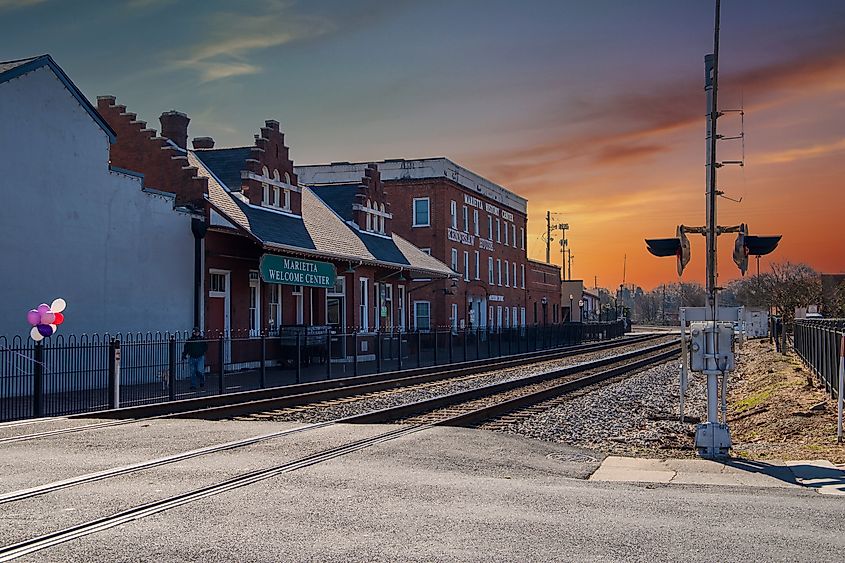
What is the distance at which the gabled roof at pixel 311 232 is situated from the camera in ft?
95.0

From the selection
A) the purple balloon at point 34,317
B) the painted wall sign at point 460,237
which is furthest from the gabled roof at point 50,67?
the painted wall sign at point 460,237

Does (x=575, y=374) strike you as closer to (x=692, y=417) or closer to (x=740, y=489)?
(x=692, y=417)

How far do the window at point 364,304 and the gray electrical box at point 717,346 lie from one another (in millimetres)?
27064

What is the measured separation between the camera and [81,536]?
285 inches

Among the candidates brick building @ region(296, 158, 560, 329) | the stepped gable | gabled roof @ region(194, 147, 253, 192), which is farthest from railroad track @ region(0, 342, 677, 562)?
brick building @ region(296, 158, 560, 329)

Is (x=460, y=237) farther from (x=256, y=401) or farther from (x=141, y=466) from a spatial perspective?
(x=141, y=466)

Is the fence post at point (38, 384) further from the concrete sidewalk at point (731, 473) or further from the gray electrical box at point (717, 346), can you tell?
the gray electrical box at point (717, 346)

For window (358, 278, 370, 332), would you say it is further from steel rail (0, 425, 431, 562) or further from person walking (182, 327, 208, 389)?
steel rail (0, 425, 431, 562)

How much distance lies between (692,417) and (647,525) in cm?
1188

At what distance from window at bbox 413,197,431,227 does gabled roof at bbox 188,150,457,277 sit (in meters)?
9.04

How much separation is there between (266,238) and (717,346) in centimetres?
1867

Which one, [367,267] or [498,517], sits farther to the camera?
[367,267]

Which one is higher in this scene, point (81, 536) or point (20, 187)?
point (20, 187)

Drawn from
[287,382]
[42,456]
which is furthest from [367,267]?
[42,456]
